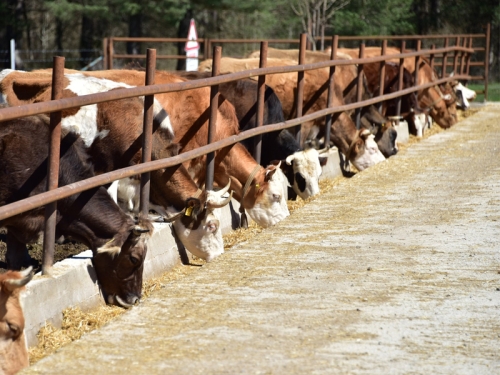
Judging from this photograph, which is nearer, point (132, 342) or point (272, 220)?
point (132, 342)

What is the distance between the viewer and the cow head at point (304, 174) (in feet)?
33.3

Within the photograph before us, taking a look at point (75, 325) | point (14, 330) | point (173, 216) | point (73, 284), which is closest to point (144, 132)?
point (173, 216)

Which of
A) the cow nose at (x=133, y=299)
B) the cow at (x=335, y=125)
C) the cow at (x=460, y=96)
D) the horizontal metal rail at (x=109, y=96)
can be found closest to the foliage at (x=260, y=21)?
the cow at (x=460, y=96)

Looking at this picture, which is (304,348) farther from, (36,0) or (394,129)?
(36,0)

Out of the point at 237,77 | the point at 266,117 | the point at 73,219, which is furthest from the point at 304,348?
the point at 266,117

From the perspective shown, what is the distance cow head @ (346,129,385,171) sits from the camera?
1214cm

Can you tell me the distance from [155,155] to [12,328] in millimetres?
2997

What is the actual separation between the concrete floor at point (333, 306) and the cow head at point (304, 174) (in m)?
1.62

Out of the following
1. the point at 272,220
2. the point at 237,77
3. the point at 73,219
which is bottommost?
the point at 272,220

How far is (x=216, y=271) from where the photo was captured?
6.14m

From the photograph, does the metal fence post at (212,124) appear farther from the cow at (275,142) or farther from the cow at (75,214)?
the cow at (275,142)

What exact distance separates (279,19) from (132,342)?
30.2 m

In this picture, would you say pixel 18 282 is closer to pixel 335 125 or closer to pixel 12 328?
Result: pixel 12 328

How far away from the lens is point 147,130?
664 centimetres
